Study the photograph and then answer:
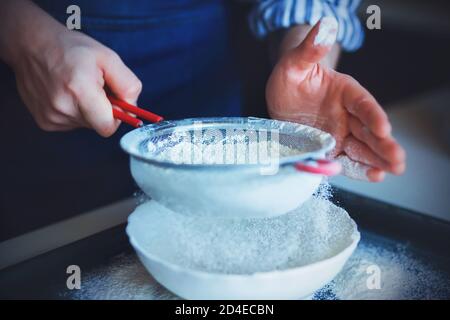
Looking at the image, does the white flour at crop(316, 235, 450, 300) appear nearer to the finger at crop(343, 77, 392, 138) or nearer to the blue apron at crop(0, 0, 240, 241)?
the finger at crop(343, 77, 392, 138)

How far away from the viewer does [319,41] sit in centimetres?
50

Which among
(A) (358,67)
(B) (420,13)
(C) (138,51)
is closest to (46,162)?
(C) (138,51)

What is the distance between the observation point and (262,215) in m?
0.41

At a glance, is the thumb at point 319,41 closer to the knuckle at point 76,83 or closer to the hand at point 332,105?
the hand at point 332,105

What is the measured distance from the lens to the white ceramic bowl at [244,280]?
380 mm

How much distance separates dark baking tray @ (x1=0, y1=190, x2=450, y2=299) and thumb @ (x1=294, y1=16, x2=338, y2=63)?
0.47 feet

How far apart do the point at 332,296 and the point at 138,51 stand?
459 mm

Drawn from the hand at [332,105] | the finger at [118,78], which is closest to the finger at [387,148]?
the hand at [332,105]

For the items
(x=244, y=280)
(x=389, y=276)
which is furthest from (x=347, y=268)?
(x=244, y=280)

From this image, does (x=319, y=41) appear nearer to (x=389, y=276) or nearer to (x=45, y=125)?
(x=389, y=276)

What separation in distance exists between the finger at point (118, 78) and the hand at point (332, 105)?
0.17 meters

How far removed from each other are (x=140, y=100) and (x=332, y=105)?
0.31m

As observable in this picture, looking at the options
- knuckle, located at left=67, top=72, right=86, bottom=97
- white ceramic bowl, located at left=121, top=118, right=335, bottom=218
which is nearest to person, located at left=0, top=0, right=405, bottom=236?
knuckle, located at left=67, top=72, right=86, bottom=97
